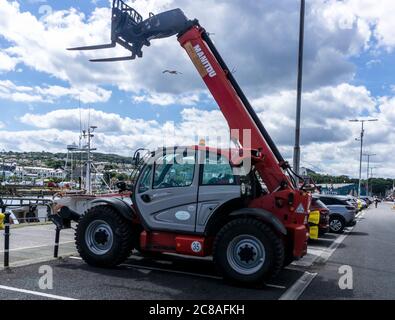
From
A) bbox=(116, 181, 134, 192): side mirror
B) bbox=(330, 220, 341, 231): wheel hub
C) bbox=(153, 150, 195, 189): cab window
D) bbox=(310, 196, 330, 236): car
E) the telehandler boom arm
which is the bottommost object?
bbox=(330, 220, 341, 231): wheel hub

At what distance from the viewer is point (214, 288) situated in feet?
25.4

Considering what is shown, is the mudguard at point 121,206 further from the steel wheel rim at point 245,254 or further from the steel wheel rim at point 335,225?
the steel wheel rim at point 335,225

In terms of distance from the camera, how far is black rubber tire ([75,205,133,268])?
8773mm

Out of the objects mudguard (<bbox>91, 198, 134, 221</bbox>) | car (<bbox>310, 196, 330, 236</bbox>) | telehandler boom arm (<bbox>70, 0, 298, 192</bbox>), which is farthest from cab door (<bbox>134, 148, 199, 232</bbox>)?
car (<bbox>310, 196, 330, 236</bbox>)

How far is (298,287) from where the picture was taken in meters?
8.16

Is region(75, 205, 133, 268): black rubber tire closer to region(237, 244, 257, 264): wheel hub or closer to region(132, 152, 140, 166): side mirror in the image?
region(132, 152, 140, 166): side mirror

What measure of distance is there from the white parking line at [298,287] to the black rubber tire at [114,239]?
3176mm

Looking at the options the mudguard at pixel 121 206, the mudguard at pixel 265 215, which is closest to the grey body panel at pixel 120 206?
the mudguard at pixel 121 206

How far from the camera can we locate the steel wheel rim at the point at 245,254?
7875mm

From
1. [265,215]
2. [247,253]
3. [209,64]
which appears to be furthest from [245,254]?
[209,64]

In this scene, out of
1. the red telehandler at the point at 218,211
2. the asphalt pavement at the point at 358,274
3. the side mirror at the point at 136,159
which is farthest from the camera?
the side mirror at the point at 136,159

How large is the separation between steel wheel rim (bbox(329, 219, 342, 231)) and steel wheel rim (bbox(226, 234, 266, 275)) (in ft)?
44.9
